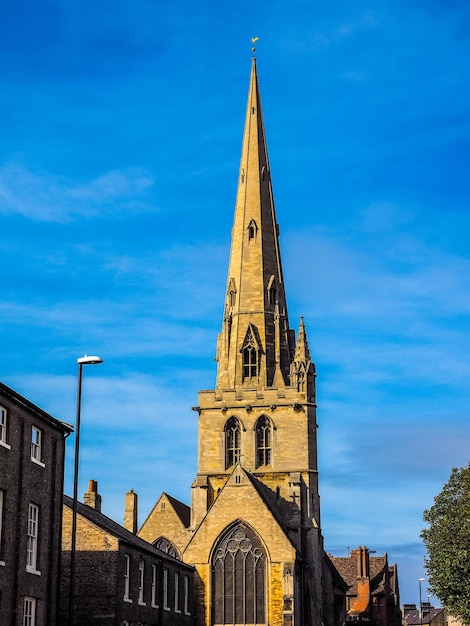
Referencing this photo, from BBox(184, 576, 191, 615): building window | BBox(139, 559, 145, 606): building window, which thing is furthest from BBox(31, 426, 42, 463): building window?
BBox(184, 576, 191, 615): building window

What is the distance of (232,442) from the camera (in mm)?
74562

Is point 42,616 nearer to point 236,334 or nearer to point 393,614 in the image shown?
point 236,334

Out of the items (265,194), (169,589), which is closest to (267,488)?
(169,589)

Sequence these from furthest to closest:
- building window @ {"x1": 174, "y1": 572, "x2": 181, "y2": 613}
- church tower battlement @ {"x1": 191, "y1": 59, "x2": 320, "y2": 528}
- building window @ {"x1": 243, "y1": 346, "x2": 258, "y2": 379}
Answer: building window @ {"x1": 243, "y1": 346, "x2": 258, "y2": 379} → church tower battlement @ {"x1": 191, "y1": 59, "x2": 320, "y2": 528} → building window @ {"x1": 174, "y1": 572, "x2": 181, "y2": 613}

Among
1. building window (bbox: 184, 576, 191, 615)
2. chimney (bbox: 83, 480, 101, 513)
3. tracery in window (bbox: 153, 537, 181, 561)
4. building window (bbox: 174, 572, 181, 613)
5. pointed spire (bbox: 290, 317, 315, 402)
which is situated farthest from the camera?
tracery in window (bbox: 153, 537, 181, 561)

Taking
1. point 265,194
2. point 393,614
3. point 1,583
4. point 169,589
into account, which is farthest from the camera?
point 393,614

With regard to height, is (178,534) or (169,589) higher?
(178,534)

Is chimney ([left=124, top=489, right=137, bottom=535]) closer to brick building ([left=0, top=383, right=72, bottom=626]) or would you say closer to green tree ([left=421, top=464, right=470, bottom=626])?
green tree ([left=421, top=464, right=470, bottom=626])

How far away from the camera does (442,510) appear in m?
63.1

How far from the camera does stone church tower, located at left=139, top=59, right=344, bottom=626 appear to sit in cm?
6462

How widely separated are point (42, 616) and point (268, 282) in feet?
152

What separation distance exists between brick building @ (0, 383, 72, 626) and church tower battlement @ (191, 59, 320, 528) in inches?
1362

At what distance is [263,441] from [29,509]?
1552 inches

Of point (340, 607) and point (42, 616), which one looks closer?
point (42, 616)
